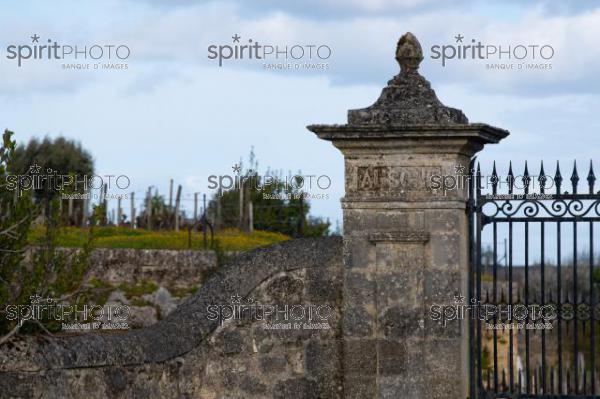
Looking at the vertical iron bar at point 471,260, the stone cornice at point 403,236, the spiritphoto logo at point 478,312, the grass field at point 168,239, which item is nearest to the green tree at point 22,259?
the stone cornice at point 403,236

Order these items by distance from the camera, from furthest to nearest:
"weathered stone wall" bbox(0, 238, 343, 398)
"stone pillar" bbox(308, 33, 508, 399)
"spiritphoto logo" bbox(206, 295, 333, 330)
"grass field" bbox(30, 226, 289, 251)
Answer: "grass field" bbox(30, 226, 289, 251) < "spiritphoto logo" bbox(206, 295, 333, 330) < "stone pillar" bbox(308, 33, 508, 399) < "weathered stone wall" bbox(0, 238, 343, 398)

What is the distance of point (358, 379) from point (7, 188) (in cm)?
271

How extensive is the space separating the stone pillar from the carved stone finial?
0.08m

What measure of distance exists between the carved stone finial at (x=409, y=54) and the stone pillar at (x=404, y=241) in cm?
8

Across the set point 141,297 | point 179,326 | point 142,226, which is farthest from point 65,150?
point 179,326

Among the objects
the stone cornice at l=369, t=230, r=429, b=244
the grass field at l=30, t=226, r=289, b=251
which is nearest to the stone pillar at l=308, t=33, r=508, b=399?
the stone cornice at l=369, t=230, r=429, b=244

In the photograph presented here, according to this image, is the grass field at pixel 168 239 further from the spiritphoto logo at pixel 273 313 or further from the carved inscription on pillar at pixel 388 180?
the carved inscription on pillar at pixel 388 180

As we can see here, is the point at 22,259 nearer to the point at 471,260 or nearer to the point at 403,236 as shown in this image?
the point at 403,236

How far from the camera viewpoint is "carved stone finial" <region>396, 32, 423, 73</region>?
7824 mm

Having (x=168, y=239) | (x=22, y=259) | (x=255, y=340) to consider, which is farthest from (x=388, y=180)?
(x=168, y=239)

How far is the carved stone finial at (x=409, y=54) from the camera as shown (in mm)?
7824

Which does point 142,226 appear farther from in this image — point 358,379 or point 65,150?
point 358,379

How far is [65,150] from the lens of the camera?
113 feet

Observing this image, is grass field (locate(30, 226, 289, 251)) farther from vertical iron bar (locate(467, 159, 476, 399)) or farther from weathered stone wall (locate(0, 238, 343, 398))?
vertical iron bar (locate(467, 159, 476, 399))
